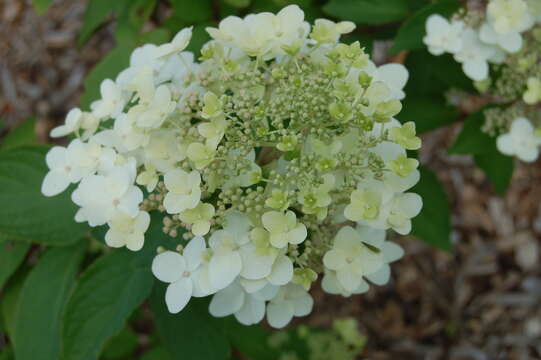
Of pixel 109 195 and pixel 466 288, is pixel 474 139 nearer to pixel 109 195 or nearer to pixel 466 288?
pixel 109 195

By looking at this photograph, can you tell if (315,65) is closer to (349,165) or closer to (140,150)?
(349,165)

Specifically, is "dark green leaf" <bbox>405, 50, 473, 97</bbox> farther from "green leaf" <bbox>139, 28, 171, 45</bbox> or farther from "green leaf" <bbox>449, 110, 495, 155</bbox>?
"green leaf" <bbox>139, 28, 171, 45</bbox>

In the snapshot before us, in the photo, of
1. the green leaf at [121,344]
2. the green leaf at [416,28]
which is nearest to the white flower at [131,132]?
the green leaf at [416,28]

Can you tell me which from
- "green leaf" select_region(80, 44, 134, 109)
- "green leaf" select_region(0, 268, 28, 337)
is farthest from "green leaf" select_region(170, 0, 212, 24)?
"green leaf" select_region(0, 268, 28, 337)

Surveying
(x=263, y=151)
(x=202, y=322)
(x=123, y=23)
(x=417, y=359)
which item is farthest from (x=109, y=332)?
(x=417, y=359)

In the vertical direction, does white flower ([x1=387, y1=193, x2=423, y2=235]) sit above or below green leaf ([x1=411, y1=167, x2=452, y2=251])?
above

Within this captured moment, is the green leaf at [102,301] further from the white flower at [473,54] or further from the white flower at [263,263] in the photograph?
the white flower at [473,54]
